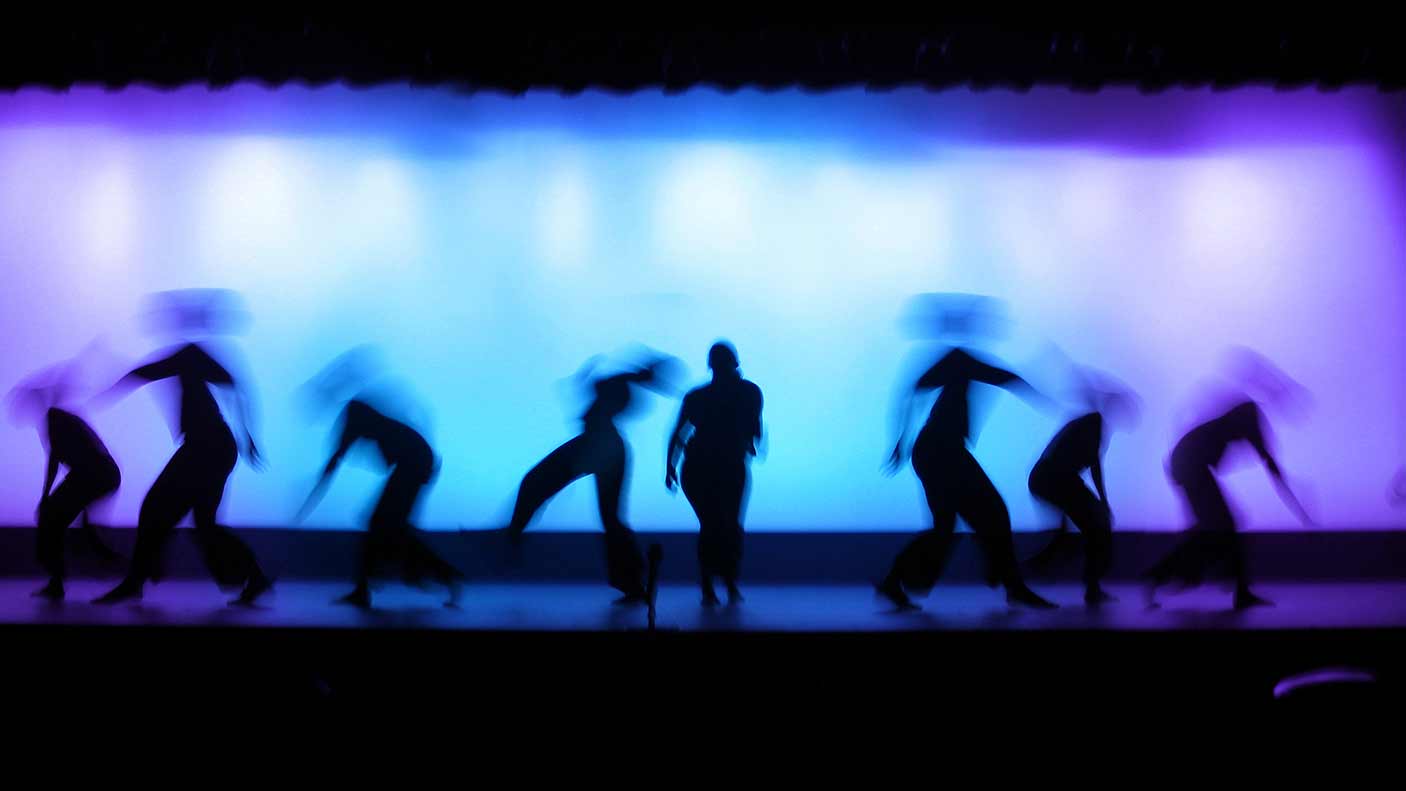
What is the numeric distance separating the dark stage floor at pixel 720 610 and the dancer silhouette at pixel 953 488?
13 cm

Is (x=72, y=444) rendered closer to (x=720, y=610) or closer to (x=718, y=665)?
(x=720, y=610)

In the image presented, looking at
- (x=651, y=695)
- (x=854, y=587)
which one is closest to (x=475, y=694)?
(x=651, y=695)

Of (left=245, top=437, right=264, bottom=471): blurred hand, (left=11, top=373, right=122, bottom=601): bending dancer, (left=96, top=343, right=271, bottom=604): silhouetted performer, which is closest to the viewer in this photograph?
(left=96, top=343, right=271, bottom=604): silhouetted performer

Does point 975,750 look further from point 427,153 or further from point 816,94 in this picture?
point 427,153

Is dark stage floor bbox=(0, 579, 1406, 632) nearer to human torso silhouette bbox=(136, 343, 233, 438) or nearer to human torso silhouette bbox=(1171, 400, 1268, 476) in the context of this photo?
human torso silhouette bbox=(1171, 400, 1268, 476)

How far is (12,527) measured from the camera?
A: 427cm

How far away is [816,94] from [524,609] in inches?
115

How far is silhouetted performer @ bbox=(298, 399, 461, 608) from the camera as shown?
3.58 meters

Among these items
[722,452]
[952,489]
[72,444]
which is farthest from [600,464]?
[72,444]

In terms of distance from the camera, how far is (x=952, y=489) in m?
3.56

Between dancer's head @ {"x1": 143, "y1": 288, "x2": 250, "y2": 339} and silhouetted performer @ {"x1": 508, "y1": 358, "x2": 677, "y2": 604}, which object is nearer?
silhouetted performer @ {"x1": 508, "y1": 358, "x2": 677, "y2": 604}

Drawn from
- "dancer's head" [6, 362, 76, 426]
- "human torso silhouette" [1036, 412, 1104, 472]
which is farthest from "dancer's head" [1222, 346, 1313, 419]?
"dancer's head" [6, 362, 76, 426]

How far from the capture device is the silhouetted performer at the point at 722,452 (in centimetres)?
360

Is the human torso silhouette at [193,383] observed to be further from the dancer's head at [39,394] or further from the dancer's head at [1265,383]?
the dancer's head at [1265,383]
